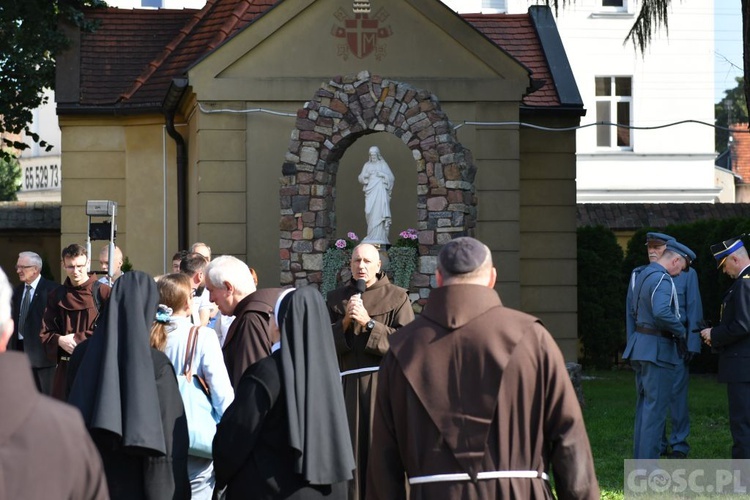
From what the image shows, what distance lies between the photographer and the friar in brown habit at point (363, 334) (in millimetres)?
7988

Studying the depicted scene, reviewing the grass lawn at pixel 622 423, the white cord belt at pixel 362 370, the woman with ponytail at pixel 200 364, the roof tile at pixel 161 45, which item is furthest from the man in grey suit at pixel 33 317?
the roof tile at pixel 161 45

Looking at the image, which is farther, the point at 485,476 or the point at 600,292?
the point at 600,292

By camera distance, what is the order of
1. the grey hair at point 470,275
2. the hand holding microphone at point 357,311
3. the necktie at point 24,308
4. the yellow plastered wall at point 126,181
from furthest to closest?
1. the yellow plastered wall at point 126,181
2. the necktie at point 24,308
3. the hand holding microphone at point 357,311
4. the grey hair at point 470,275

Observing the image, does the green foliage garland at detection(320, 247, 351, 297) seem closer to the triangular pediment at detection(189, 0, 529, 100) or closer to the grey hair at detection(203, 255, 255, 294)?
the triangular pediment at detection(189, 0, 529, 100)

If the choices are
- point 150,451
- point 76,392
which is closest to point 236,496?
point 150,451

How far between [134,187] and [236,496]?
13330 millimetres

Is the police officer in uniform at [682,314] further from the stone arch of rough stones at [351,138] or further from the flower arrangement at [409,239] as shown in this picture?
the flower arrangement at [409,239]

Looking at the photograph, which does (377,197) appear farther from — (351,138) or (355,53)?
(355,53)

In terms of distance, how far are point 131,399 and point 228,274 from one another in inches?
66.5

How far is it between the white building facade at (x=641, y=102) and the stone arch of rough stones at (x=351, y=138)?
19666 mm

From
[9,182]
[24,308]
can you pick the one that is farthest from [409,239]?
[9,182]

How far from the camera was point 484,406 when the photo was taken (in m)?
4.62

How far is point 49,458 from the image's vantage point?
130 inches

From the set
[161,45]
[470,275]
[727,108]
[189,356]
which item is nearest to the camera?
[470,275]
